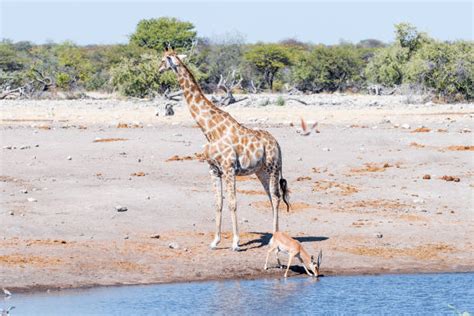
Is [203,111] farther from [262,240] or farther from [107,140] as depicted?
[107,140]

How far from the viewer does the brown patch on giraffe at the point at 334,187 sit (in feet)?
60.2

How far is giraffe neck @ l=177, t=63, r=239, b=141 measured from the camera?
1462cm

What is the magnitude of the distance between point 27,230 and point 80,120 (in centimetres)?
1579

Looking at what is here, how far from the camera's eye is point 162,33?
2485 inches

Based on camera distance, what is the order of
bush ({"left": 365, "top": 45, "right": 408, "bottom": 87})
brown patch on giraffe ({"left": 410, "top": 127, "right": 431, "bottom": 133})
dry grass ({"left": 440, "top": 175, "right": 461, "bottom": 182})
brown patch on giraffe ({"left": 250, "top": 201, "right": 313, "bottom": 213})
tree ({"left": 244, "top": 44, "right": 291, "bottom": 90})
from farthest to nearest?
1. tree ({"left": 244, "top": 44, "right": 291, "bottom": 90})
2. bush ({"left": 365, "top": 45, "right": 408, "bottom": 87})
3. brown patch on giraffe ({"left": 410, "top": 127, "right": 431, "bottom": 133})
4. dry grass ({"left": 440, "top": 175, "right": 461, "bottom": 182})
5. brown patch on giraffe ({"left": 250, "top": 201, "right": 313, "bottom": 213})

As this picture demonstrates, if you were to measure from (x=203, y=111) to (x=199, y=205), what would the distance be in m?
2.60

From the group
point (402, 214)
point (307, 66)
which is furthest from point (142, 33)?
point (402, 214)

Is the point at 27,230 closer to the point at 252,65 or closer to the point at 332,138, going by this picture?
the point at 332,138

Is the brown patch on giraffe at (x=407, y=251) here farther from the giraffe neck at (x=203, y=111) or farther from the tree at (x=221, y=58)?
the tree at (x=221, y=58)

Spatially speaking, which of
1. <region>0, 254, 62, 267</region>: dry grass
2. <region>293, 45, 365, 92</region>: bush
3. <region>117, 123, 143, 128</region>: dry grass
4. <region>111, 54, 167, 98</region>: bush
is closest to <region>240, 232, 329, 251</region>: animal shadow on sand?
<region>0, 254, 62, 267</region>: dry grass

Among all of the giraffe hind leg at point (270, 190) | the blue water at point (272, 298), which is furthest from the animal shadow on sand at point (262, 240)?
the blue water at point (272, 298)

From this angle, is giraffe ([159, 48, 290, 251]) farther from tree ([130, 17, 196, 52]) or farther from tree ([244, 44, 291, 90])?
tree ([130, 17, 196, 52])

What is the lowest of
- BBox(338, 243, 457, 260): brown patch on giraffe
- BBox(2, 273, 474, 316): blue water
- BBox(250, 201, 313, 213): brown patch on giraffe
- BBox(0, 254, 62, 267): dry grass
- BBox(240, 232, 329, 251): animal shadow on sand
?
BBox(2, 273, 474, 316): blue water

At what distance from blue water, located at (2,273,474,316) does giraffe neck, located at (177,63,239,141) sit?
244 centimetres
